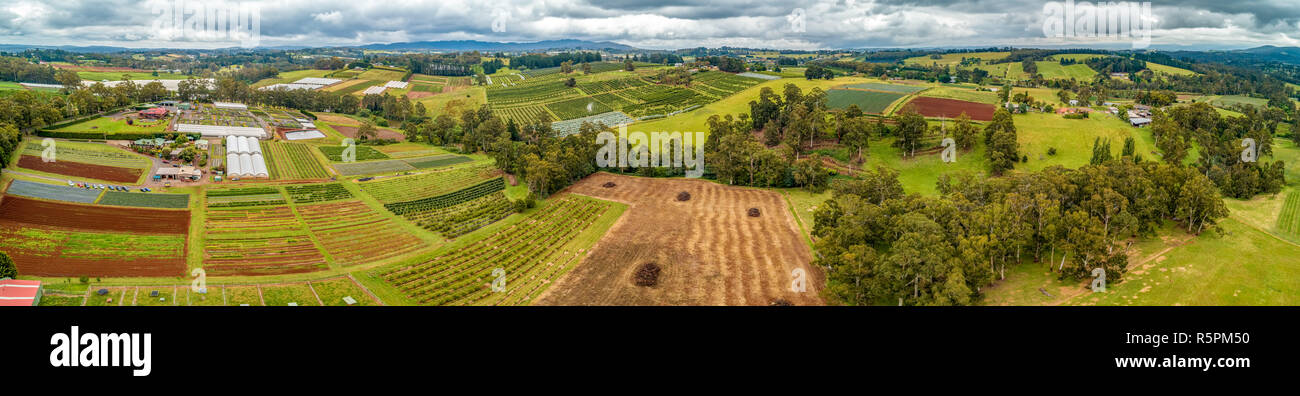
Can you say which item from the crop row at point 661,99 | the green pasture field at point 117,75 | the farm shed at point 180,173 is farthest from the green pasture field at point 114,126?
the green pasture field at point 117,75

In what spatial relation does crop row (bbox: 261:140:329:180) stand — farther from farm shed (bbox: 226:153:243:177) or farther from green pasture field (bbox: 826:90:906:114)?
green pasture field (bbox: 826:90:906:114)

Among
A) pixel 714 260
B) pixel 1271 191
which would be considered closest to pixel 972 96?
pixel 1271 191

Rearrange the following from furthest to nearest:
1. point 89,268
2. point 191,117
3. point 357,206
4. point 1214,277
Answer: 1. point 191,117
2. point 357,206
3. point 89,268
4. point 1214,277

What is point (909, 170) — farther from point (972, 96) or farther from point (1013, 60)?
point (1013, 60)

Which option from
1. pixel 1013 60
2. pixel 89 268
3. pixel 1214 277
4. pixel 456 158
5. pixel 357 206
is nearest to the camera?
pixel 1214 277

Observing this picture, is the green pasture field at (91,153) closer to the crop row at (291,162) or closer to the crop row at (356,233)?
the crop row at (291,162)

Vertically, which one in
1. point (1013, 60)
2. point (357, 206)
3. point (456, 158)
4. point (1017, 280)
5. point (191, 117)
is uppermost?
point (1013, 60)

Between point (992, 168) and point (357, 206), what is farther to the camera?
point (992, 168)

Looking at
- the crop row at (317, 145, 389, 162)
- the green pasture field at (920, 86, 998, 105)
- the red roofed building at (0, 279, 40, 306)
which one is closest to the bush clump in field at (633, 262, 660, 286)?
the red roofed building at (0, 279, 40, 306)
